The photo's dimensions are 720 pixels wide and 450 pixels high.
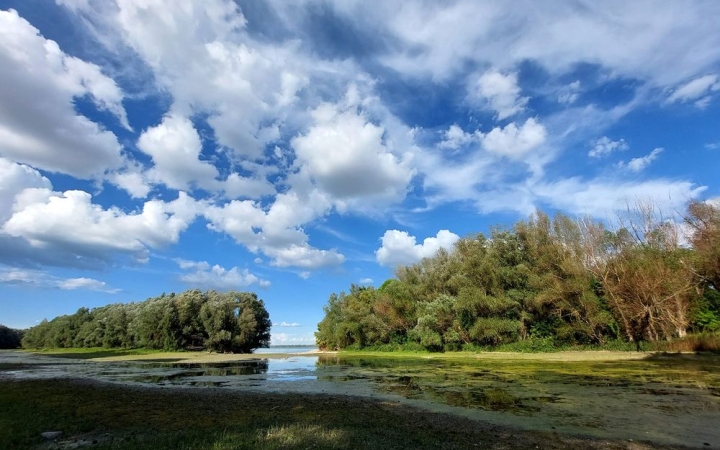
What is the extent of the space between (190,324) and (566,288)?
2966 inches

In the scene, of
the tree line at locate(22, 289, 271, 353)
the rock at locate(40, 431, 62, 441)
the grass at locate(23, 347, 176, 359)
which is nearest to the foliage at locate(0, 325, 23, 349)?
the tree line at locate(22, 289, 271, 353)

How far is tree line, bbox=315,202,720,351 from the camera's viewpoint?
43.2 meters

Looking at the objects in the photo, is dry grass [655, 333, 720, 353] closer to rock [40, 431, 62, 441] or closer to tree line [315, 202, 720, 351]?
tree line [315, 202, 720, 351]

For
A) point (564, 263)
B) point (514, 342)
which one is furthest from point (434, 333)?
point (564, 263)

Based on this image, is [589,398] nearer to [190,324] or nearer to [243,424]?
[243,424]

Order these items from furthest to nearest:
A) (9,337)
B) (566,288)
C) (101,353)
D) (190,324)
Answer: (9,337) < (190,324) < (101,353) < (566,288)

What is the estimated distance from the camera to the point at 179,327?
8594 cm

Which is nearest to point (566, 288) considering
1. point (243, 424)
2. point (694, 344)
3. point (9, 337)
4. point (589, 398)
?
point (694, 344)

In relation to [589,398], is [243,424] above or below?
above

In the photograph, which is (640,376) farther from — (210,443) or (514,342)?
(514,342)

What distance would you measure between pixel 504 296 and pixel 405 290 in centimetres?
2197

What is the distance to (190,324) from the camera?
285 feet

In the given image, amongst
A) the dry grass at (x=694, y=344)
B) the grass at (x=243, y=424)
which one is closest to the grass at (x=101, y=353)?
the grass at (x=243, y=424)

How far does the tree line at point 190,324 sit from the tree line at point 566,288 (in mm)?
34932
